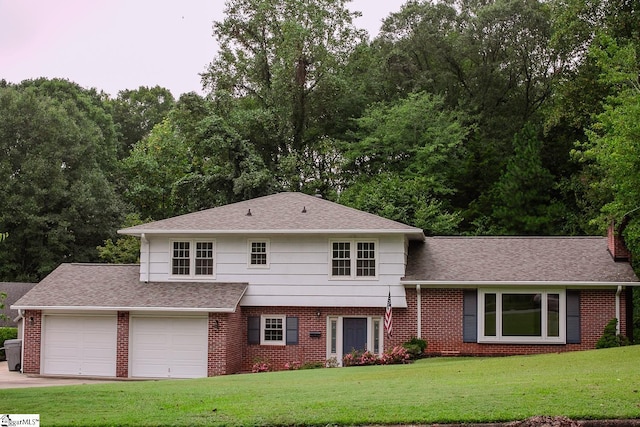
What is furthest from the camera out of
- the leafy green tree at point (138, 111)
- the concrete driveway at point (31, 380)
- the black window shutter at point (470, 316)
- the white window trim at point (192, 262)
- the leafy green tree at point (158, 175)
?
the leafy green tree at point (138, 111)

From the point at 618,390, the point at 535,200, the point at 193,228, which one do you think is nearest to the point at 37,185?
the point at 193,228

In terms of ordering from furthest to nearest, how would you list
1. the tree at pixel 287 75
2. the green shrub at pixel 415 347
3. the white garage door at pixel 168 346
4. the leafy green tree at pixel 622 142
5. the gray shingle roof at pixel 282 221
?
the tree at pixel 287 75 → the gray shingle roof at pixel 282 221 → the white garage door at pixel 168 346 → the green shrub at pixel 415 347 → the leafy green tree at pixel 622 142

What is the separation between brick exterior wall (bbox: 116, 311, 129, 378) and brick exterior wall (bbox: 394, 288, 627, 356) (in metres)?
8.68

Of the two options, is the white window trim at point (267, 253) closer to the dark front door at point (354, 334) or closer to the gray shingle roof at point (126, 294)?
the gray shingle roof at point (126, 294)

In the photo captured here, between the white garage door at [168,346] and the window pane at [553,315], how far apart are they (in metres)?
10.9

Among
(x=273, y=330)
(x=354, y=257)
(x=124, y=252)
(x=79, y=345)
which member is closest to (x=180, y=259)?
(x=273, y=330)

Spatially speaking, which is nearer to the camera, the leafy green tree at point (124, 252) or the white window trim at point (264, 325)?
the white window trim at point (264, 325)

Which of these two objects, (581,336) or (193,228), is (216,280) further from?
(581,336)

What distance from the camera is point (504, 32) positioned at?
161 ft

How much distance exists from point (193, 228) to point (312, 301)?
4611 millimetres

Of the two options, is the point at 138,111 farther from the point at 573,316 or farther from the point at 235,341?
the point at 573,316

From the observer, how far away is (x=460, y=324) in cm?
2755


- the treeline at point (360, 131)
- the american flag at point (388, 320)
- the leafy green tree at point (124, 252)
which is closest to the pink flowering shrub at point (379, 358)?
the american flag at point (388, 320)

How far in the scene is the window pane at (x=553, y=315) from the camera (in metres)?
27.3
